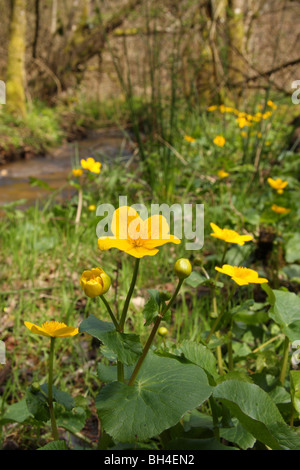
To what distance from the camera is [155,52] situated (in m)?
2.30

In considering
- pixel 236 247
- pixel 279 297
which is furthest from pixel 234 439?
pixel 236 247

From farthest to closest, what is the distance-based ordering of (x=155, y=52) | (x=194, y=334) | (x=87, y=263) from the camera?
(x=155, y=52) → (x=87, y=263) → (x=194, y=334)

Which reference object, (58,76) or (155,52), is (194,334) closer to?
(155,52)

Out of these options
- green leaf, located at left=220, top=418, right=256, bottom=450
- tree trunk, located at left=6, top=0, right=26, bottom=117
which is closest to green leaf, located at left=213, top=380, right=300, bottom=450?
green leaf, located at left=220, top=418, right=256, bottom=450

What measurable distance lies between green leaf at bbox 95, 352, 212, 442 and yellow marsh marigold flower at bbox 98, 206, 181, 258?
8.0 inches

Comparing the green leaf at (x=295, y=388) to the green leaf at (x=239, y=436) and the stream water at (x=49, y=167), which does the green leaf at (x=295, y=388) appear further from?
the stream water at (x=49, y=167)

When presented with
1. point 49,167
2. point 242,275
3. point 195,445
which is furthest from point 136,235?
point 49,167

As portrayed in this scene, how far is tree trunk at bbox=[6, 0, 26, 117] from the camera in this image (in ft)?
17.6

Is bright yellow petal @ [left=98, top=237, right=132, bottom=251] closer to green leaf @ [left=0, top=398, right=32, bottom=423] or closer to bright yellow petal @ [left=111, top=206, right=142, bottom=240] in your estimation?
bright yellow petal @ [left=111, top=206, right=142, bottom=240]

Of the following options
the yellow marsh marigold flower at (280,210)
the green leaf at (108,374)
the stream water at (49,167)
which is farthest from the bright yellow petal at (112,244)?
the stream water at (49,167)

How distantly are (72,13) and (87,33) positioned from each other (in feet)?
1.44

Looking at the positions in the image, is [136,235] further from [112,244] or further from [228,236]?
[228,236]

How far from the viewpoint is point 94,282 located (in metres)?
0.56

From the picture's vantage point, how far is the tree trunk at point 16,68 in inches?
211
